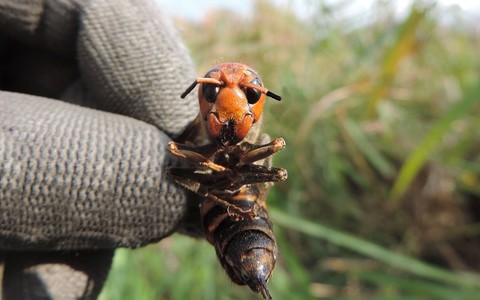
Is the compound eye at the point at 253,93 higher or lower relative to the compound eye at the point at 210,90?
higher

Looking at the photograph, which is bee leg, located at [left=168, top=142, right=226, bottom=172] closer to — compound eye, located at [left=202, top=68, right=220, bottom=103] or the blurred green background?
compound eye, located at [left=202, top=68, right=220, bottom=103]

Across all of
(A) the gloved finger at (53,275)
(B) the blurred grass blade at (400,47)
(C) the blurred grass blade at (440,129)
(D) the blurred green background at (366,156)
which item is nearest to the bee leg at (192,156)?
(A) the gloved finger at (53,275)

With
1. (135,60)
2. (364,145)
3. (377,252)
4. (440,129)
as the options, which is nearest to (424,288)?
(377,252)

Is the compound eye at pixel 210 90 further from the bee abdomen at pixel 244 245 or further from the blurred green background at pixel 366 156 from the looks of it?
the blurred green background at pixel 366 156

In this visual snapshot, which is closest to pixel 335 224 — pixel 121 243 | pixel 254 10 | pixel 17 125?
pixel 254 10

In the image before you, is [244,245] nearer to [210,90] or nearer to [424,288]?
[210,90]

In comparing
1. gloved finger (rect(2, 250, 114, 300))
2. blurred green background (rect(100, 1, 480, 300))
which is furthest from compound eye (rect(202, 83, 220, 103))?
blurred green background (rect(100, 1, 480, 300))
